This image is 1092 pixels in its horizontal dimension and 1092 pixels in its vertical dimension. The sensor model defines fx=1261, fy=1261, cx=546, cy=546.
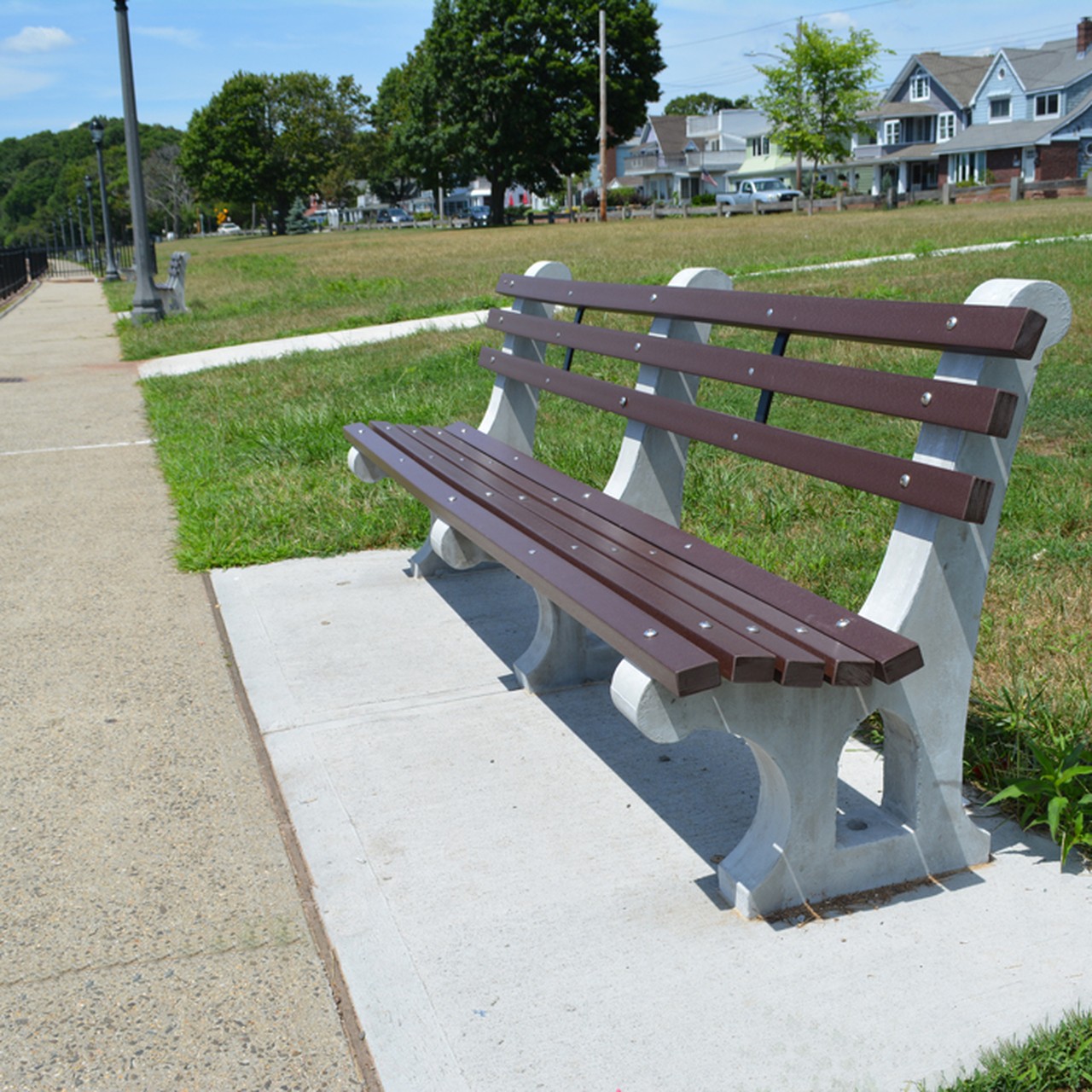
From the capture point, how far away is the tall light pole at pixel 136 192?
14.7 metres

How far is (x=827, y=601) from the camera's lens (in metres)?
2.57

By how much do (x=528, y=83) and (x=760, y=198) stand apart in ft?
42.4

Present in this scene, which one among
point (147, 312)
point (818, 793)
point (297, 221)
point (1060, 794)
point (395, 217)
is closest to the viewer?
point (818, 793)

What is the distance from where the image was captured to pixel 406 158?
66.7m

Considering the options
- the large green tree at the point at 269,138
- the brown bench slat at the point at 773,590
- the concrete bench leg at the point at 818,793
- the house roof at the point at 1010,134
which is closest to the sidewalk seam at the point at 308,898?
the concrete bench leg at the point at 818,793

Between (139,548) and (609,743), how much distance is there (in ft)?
9.41

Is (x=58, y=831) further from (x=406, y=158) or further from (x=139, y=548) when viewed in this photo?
(x=406, y=158)

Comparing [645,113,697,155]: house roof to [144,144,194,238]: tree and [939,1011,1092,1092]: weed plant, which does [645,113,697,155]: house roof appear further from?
[939,1011,1092,1092]: weed plant

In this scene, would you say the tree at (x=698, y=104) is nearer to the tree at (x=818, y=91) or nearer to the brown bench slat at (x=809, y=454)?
the tree at (x=818, y=91)

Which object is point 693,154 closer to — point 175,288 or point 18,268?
point 18,268

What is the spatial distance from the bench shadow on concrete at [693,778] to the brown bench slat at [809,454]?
778 millimetres

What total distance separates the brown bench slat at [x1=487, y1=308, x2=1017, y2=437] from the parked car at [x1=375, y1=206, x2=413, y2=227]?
102006mm

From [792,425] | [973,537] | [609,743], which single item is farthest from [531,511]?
[792,425]

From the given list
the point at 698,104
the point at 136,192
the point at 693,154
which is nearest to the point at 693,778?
the point at 136,192
